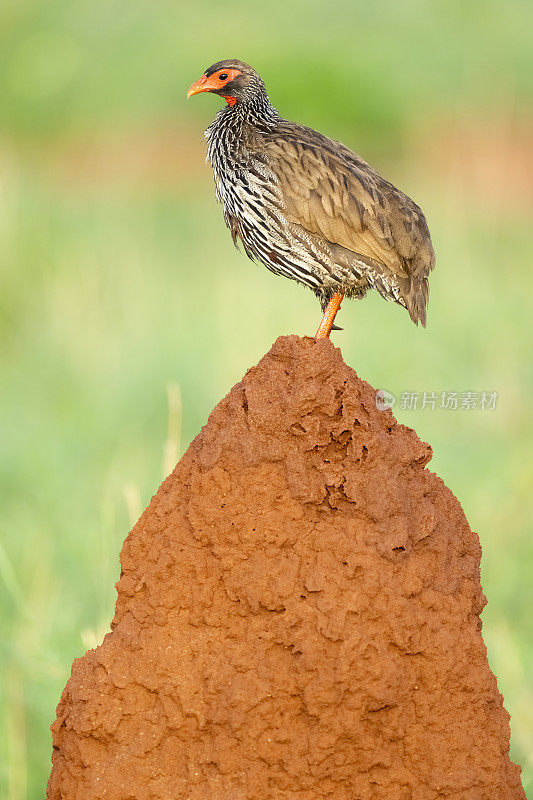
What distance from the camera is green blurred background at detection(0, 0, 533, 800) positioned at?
800 cm

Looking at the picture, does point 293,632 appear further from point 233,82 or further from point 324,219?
point 233,82

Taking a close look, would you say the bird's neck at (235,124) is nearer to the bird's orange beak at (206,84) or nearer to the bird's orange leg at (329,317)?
the bird's orange beak at (206,84)

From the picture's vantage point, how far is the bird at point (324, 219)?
15.7 ft

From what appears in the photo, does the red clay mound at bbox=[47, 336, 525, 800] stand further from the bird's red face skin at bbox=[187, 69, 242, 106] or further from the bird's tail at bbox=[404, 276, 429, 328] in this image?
the bird's red face skin at bbox=[187, 69, 242, 106]

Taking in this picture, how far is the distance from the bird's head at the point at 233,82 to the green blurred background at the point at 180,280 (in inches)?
55.9

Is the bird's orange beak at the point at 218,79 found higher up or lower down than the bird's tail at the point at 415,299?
higher up

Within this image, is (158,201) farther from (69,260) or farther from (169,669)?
(169,669)

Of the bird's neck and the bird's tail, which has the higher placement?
the bird's neck

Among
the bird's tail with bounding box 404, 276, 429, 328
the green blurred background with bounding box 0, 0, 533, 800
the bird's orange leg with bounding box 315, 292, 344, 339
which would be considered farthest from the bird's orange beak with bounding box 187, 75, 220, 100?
the green blurred background with bounding box 0, 0, 533, 800

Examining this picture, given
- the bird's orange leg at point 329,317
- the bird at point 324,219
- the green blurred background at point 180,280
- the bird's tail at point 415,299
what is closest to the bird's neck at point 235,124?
the bird at point 324,219

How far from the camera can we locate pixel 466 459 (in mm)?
10664

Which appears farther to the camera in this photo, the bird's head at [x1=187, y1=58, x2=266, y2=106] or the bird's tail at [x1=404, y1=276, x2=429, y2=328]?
the bird's head at [x1=187, y1=58, x2=266, y2=106]

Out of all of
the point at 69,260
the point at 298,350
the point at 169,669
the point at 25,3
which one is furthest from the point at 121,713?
the point at 25,3

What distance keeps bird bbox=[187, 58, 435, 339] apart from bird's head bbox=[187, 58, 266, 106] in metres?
0.14
